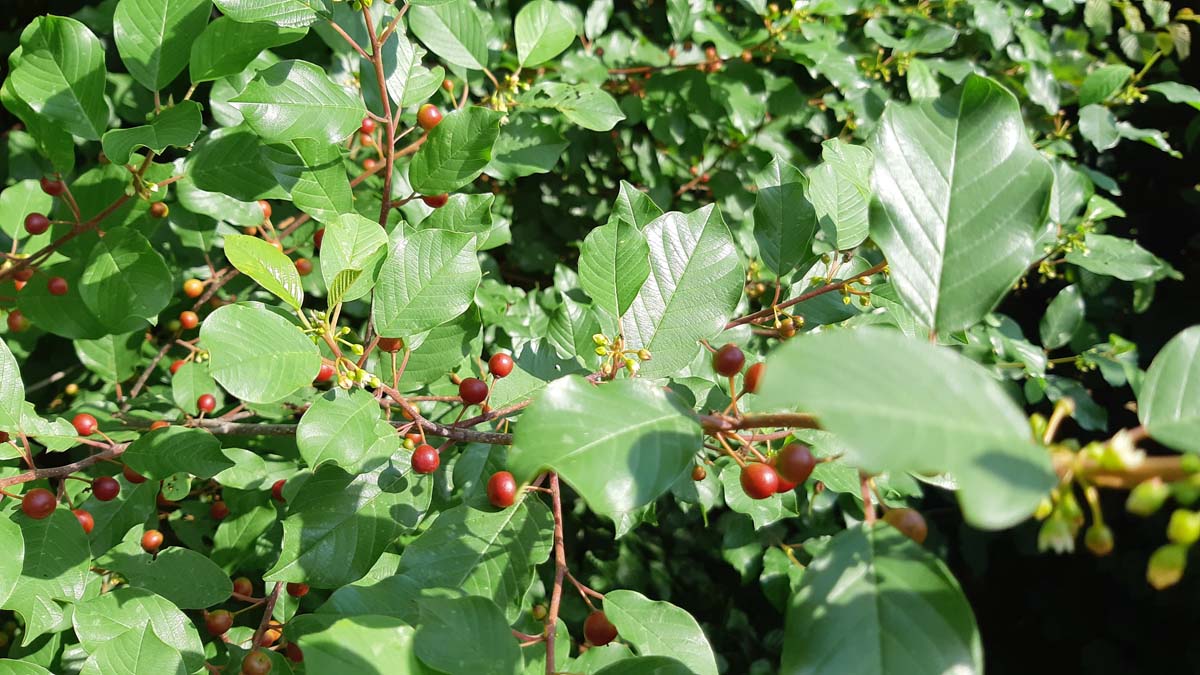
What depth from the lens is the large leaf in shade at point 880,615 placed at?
29.3 inches

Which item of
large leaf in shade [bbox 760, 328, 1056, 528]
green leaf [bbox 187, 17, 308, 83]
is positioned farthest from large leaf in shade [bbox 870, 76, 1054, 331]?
green leaf [bbox 187, 17, 308, 83]

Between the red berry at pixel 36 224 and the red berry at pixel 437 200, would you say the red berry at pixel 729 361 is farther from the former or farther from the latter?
the red berry at pixel 36 224

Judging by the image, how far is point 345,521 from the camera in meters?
1.30

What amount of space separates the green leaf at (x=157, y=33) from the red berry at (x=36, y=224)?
558 millimetres

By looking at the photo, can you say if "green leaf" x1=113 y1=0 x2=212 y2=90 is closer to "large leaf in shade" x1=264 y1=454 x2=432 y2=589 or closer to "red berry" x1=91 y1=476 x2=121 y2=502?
"red berry" x1=91 y1=476 x2=121 y2=502

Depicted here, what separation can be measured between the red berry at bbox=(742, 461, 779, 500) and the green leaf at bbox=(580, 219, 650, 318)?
0.37 meters

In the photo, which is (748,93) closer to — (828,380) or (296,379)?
(296,379)

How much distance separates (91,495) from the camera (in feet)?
5.57

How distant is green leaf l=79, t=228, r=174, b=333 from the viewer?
1.64m

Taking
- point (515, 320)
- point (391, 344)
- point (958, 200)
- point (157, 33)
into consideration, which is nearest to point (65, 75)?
point (157, 33)

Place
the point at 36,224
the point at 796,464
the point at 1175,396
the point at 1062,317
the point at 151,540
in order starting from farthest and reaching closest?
1. the point at 1062,317
2. the point at 36,224
3. the point at 151,540
4. the point at 796,464
5. the point at 1175,396

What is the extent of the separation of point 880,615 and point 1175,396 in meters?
0.38

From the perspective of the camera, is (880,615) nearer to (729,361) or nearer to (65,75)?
(729,361)

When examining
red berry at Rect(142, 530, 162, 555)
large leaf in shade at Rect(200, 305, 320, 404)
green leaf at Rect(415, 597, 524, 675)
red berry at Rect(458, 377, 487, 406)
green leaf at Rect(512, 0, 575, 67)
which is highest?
green leaf at Rect(512, 0, 575, 67)
